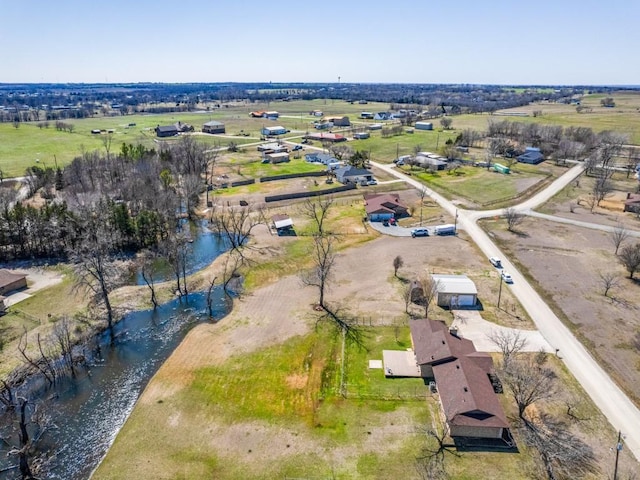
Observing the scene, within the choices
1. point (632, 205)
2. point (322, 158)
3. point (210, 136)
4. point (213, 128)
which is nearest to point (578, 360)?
point (632, 205)

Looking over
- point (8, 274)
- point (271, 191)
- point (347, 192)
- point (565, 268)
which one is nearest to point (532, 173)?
point (347, 192)

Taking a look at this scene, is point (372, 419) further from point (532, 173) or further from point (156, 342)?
point (532, 173)

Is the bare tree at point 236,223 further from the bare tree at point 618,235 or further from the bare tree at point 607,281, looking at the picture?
the bare tree at point 618,235

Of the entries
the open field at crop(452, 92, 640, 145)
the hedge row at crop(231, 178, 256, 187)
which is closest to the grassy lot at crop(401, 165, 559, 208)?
the hedge row at crop(231, 178, 256, 187)

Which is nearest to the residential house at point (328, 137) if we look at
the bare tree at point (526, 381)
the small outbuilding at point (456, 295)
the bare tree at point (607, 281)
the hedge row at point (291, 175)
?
the hedge row at point (291, 175)

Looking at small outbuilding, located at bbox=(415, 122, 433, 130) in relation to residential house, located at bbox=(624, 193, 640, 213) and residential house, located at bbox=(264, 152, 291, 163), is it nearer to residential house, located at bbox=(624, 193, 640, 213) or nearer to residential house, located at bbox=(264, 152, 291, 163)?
residential house, located at bbox=(264, 152, 291, 163)

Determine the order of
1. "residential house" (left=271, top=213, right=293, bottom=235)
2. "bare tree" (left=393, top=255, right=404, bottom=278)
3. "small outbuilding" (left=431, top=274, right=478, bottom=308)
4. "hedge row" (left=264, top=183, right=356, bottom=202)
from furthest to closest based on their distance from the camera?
1. "hedge row" (left=264, top=183, right=356, bottom=202)
2. "residential house" (left=271, top=213, right=293, bottom=235)
3. "bare tree" (left=393, top=255, right=404, bottom=278)
4. "small outbuilding" (left=431, top=274, right=478, bottom=308)
